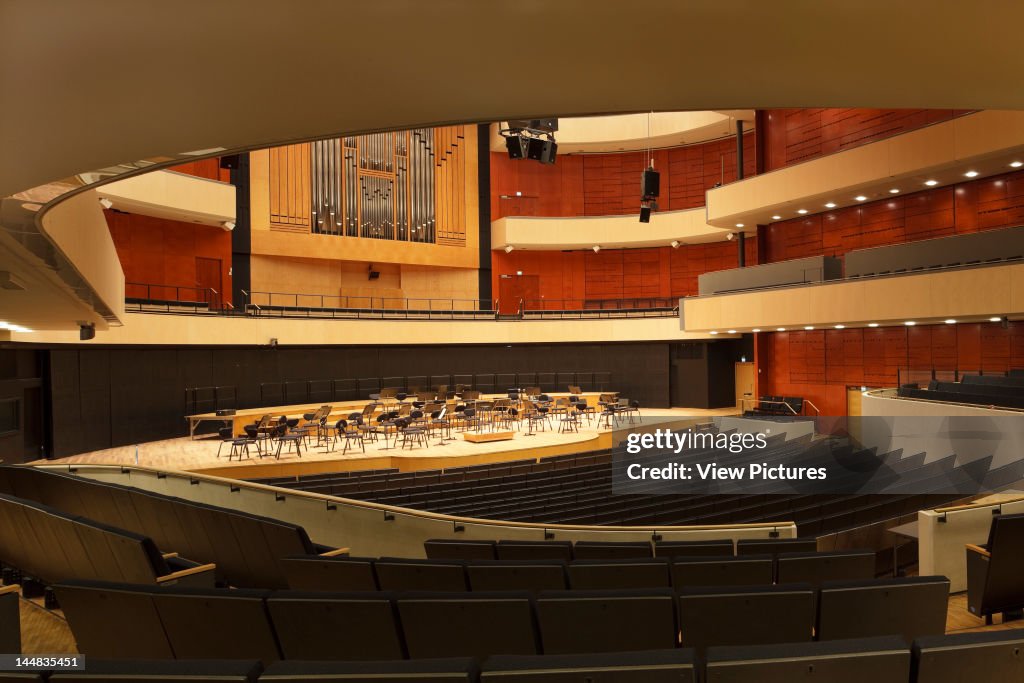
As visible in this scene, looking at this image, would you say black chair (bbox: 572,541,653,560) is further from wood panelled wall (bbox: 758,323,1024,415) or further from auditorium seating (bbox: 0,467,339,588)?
wood panelled wall (bbox: 758,323,1024,415)

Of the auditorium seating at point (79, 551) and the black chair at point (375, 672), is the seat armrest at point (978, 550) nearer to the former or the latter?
→ the black chair at point (375, 672)

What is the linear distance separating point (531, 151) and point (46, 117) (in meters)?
15.2

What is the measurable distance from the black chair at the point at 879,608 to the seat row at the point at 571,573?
0.66m

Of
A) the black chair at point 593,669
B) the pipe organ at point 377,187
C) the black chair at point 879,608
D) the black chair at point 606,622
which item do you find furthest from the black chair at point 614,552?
the pipe organ at point 377,187

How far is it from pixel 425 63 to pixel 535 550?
350 centimetres

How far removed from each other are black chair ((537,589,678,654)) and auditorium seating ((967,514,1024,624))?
2.68 metres

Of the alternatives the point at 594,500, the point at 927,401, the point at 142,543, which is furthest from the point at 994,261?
the point at 142,543

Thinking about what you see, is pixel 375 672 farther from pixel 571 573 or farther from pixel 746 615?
pixel 571 573

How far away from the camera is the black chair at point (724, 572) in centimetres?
365

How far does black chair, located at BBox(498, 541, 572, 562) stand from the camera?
464 cm

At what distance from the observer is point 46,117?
2.27 metres

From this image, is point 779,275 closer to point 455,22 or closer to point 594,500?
point 594,500

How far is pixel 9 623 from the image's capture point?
10.4 ft

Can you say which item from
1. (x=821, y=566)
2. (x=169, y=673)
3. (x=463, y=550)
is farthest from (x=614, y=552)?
(x=169, y=673)
